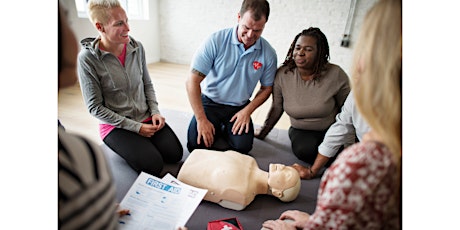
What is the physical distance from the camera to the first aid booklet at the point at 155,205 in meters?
0.61

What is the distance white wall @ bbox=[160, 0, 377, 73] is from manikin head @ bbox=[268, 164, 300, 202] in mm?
401

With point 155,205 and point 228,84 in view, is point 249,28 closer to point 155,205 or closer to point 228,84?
point 228,84

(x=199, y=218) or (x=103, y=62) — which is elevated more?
(x=103, y=62)

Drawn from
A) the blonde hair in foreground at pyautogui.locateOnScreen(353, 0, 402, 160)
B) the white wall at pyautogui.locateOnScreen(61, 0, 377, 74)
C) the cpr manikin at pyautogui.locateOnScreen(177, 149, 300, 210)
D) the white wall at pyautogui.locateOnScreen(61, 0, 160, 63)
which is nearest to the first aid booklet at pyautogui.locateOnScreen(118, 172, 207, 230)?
the cpr manikin at pyautogui.locateOnScreen(177, 149, 300, 210)

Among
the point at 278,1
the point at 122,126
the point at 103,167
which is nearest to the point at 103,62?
the point at 122,126

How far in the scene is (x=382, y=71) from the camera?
31 centimetres

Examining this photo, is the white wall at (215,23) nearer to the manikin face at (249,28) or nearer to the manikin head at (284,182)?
the manikin face at (249,28)

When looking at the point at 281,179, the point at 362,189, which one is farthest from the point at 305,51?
the point at 362,189

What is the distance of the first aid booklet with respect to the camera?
2.00 feet

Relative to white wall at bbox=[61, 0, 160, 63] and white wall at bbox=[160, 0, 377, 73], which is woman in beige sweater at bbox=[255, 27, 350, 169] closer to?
white wall at bbox=[160, 0, 377, 73]

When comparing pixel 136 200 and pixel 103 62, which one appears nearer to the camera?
pixel 136 200
